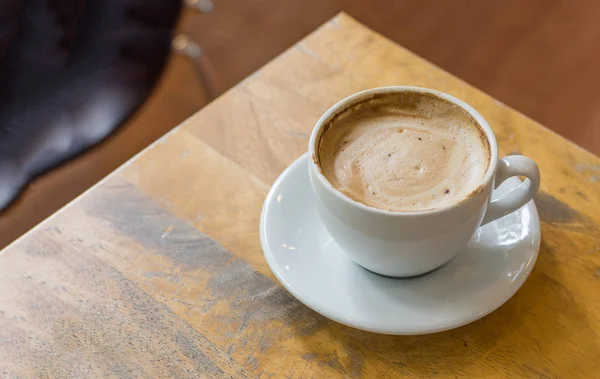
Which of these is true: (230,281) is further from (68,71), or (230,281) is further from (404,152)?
(68,71)

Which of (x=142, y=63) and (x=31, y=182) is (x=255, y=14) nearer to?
(x=142, y=63)

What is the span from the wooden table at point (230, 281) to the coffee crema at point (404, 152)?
4.8 inches

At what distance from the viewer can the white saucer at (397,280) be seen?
0.54 metres

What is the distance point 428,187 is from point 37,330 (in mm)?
370

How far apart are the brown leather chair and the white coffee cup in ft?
1.58

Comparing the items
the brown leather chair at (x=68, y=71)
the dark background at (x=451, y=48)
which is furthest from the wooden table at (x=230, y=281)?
the dark background at (x=451, y=48)

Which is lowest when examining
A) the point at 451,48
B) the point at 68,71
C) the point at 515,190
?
the point at 451,48

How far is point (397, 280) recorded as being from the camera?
0.58 meters

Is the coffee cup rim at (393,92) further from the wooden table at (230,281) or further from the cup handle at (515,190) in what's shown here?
the wooden table at (230,281)

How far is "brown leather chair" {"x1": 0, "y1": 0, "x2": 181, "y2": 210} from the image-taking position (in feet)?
2.98

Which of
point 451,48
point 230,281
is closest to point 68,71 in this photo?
point 230,281

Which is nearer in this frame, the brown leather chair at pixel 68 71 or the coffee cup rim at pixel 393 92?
the coffee cup rim at pixel 393 92

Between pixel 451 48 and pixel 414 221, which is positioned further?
pixel 451 48

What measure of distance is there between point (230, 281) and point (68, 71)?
0.56 meters
